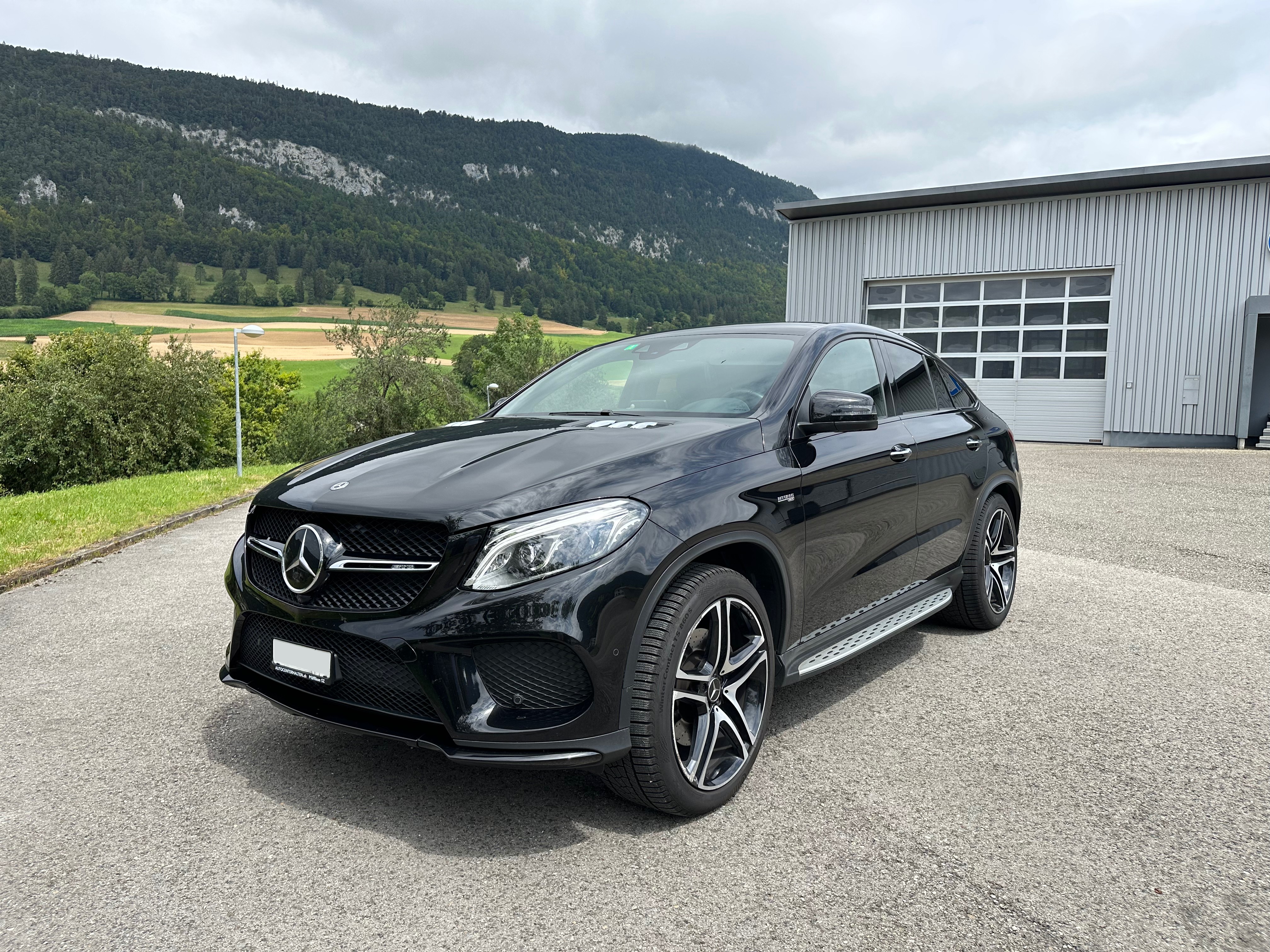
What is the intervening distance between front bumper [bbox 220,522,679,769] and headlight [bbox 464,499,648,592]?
0.03 meters

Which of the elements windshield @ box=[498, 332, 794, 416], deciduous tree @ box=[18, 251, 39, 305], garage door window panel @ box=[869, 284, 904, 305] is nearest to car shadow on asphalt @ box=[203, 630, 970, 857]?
windshield @ box=[498, 332, 794, 416]

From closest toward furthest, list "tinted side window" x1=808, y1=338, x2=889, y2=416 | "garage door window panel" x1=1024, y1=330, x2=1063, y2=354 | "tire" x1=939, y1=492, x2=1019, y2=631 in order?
1. "tinted side window" x1=808, y1=338, x2=889, y2=416
2. "tire" x1=939, y1=492, x2=1019, y2=631
3. "garage door window panel" x1=1024, y1=330, x2=1063, y2=354

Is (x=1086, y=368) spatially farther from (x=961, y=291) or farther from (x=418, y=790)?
(x=418, y=790)

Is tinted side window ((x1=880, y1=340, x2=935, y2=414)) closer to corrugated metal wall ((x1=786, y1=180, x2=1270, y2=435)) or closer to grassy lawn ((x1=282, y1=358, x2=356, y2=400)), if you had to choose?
corrugated metal wall ((x1=786, y1=180, x2=1270, y2=435))

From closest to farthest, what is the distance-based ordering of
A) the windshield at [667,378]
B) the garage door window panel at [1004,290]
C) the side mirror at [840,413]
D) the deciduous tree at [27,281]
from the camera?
the side mirror at [840,413] → the windshield at [667,378] → the garage door window panel at [1004,290] → the deciduous tree at [27,281]

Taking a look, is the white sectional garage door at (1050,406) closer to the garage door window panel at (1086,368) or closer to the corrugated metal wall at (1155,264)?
the garage door window panel at (1086,368)

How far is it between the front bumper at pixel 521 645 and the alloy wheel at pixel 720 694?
27 centimetres

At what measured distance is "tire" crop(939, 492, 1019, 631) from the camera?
5.00 m

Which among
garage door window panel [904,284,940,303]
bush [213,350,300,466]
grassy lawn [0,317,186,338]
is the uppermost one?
grassy lawn [0,317,186,338]

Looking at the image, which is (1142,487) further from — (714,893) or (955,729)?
(714,893)

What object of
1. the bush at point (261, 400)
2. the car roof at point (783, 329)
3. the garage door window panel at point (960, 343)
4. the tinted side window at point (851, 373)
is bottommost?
the bush at point (261, 400)

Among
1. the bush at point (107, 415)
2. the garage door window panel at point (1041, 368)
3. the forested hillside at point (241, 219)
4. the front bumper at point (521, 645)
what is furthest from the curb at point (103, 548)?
the forested hillside at point (241, 219)

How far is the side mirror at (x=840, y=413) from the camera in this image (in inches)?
137

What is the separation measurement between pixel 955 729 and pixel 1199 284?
20.7 meters
